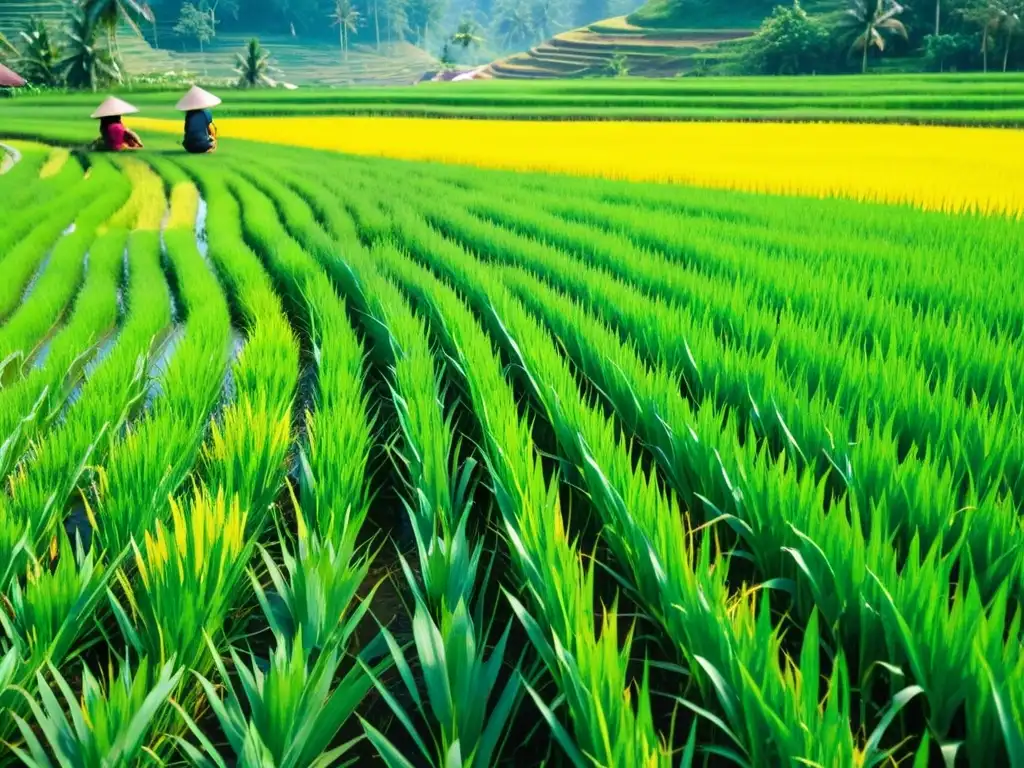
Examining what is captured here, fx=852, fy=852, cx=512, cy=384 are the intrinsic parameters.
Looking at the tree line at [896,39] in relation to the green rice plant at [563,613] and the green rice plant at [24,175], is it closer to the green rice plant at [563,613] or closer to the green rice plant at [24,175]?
the green rice plant at [24,175]

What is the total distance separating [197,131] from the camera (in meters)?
12.6

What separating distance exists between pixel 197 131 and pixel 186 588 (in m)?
12.5

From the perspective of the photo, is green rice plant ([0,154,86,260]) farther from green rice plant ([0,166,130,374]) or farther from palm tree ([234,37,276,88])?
palm tree ([234,37,276,88])

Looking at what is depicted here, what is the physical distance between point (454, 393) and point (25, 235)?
16.5 feet

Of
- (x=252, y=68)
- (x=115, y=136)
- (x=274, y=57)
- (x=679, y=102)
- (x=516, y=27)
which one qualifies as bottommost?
(x=115, y=136)

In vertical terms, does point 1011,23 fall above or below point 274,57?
below

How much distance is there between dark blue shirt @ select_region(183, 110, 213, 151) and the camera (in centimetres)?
1262

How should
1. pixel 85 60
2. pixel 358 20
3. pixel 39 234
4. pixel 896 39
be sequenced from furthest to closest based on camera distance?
pixel 358 20, pixel 896 39, pixel 85 60, pixel 39 234

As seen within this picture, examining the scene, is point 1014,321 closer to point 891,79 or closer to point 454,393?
point 454,393

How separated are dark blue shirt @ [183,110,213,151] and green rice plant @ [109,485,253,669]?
12.2m

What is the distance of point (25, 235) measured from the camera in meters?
6.62

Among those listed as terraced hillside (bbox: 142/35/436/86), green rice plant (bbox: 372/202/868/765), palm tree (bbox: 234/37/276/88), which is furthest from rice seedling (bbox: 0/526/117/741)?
terraced hillside (bbox: 142/35/436/86)

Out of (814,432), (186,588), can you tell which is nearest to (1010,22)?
(814,432)

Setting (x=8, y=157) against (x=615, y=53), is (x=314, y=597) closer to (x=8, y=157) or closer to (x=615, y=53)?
(x=8, y=157)
